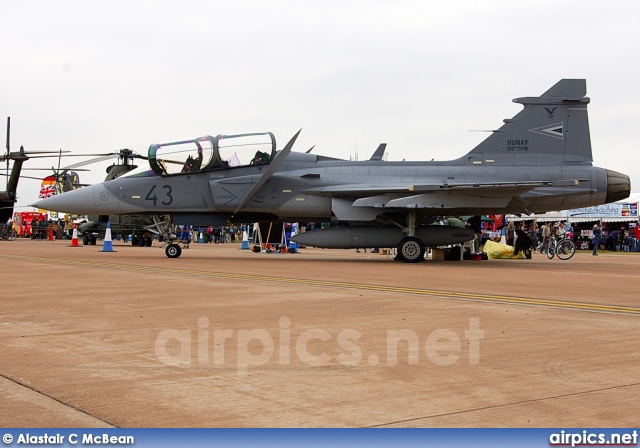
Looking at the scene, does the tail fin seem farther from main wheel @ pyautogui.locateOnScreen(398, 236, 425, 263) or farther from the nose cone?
the nose cone

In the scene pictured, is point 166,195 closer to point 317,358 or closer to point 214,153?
point 214,153

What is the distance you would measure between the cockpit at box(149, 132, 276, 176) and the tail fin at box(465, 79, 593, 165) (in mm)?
5630

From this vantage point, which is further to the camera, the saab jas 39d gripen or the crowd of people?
the crowd of people

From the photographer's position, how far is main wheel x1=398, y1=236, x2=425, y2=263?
19.0m

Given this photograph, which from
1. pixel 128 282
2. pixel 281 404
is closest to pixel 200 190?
pixel 128 282

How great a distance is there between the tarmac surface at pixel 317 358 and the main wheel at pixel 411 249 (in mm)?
8440

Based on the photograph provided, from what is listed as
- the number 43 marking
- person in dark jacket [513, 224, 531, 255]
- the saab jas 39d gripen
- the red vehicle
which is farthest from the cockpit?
the red vehicle

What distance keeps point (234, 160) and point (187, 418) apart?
1606 centimetres

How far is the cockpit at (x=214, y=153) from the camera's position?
19.5 metres

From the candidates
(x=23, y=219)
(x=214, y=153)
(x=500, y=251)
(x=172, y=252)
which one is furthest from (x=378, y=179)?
(x=23, y=219)

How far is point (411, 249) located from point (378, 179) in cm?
205

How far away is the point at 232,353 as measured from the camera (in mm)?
5586

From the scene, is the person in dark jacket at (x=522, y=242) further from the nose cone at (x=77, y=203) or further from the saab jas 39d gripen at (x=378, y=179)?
the nose cone at (x=77, y=203)

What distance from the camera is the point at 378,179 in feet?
64.0
